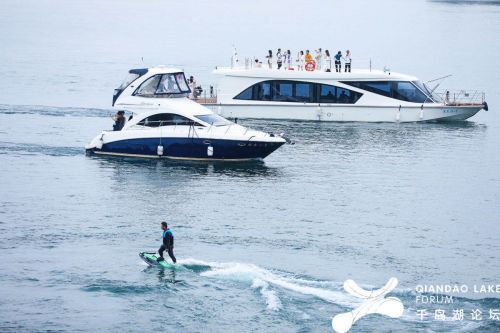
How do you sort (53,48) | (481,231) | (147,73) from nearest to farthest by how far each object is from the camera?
(481,231) → (147,73) → (53,48)

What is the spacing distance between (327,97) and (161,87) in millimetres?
Result: 15904

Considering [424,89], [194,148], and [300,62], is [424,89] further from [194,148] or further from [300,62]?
[194,148]

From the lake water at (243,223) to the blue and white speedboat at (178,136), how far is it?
0.81m

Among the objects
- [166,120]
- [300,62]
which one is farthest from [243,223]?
[300,62]

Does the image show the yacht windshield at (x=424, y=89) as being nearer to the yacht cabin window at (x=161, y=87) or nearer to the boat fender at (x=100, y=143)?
the yacht cabin window at (x=161, y=87)

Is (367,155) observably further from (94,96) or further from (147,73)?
(94,96)

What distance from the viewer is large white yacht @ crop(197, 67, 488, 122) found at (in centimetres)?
7069

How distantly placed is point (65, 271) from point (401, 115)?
3776 cm

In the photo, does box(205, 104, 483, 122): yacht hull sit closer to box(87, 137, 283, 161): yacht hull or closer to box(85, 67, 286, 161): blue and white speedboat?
box(85, 67, 286, 161): blue and white speedboat

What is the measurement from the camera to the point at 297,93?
71.1 m

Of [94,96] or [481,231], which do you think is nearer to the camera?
[481,231]

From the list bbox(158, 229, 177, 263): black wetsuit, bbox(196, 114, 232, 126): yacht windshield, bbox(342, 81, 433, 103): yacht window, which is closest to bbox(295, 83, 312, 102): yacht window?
bbox(342, 81, 433, 103): yacht window

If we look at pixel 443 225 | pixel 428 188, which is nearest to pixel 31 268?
pixel 443 225

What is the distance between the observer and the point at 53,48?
12144 cm
